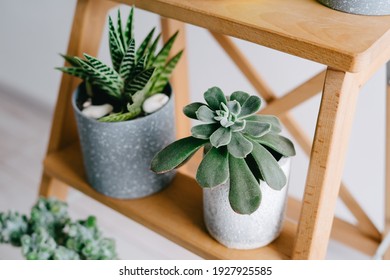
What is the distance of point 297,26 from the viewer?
1.76 feet

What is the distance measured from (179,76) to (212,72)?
0.94ft

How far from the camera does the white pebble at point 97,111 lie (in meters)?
0.72

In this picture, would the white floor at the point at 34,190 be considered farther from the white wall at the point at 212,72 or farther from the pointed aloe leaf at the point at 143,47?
the pointed aloe leaf at the point at 143,47

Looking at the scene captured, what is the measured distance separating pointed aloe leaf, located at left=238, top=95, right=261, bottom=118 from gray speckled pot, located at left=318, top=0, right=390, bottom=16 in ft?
0.44

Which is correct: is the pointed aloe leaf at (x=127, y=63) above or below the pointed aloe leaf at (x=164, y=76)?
above

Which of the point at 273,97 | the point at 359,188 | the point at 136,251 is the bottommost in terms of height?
the point at 136,251

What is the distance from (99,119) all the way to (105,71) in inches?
2.7

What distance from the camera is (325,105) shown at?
1.76 ft

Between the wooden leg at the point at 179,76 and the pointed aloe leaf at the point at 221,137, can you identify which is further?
the wooden leg at the point at 179,76

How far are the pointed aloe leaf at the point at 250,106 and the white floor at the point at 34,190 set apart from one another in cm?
66

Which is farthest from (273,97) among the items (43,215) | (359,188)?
(43,215)

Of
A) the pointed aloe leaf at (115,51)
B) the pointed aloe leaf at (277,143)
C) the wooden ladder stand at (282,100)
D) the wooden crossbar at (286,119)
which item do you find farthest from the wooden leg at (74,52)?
the pointed aloe leaf at (277,143)

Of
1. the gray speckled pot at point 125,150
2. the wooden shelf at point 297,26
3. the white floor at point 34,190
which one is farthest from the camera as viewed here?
the white floor at point 34,190
